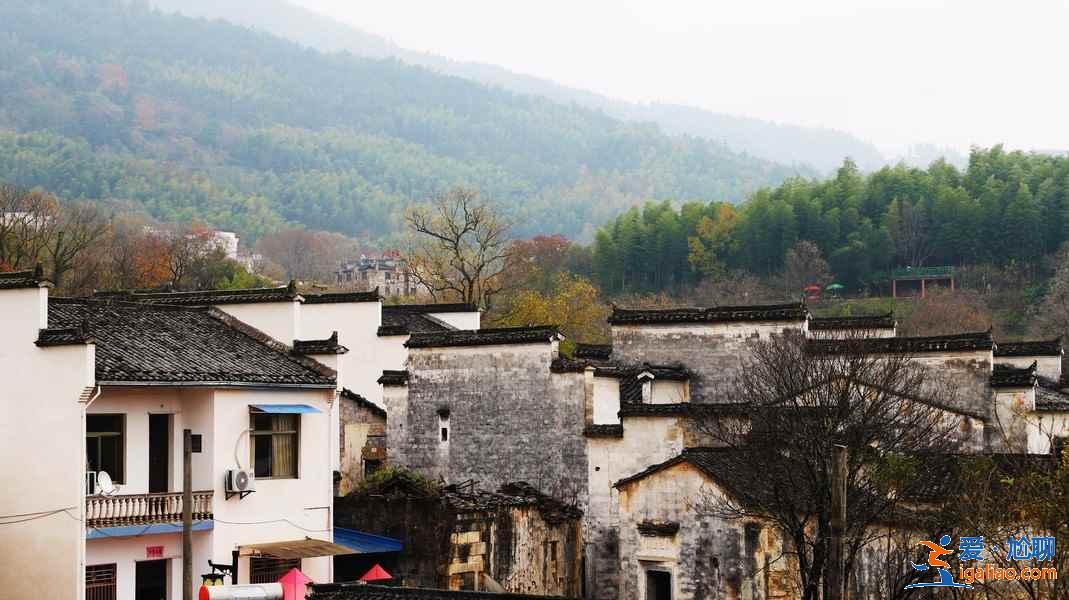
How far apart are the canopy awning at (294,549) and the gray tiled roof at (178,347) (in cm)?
312

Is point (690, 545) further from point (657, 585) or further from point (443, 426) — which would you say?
point (443, 426)

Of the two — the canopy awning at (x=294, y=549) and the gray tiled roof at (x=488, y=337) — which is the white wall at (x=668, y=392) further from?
the canopy awning at (x=294, y=549)

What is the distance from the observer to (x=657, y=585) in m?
33.8

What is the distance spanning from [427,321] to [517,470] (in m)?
11.1

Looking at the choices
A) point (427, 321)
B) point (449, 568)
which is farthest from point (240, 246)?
point (449, 568)

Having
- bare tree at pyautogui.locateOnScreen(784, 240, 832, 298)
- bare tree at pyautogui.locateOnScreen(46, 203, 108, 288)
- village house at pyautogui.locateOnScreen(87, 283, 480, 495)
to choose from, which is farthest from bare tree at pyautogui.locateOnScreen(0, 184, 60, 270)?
bare tree at pyautogui.locateOnScreen(784, 240, 832, 298)

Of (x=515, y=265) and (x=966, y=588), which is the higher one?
(x=515, y=265)

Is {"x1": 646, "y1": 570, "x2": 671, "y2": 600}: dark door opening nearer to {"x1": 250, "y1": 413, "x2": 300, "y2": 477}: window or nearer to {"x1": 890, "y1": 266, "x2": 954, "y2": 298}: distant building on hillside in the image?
{"x1": 250, "y1": 413, "x2": 300, "y2": 477}: window

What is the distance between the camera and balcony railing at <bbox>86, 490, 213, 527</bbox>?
2708 cm

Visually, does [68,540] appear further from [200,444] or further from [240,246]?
[240,246]

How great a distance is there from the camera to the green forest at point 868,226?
102m

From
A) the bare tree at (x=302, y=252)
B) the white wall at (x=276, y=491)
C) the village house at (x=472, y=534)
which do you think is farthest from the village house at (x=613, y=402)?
the bare tree at (x=302, y=252)

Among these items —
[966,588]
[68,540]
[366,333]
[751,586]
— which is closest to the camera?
[966,588]

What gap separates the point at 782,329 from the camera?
126ft
